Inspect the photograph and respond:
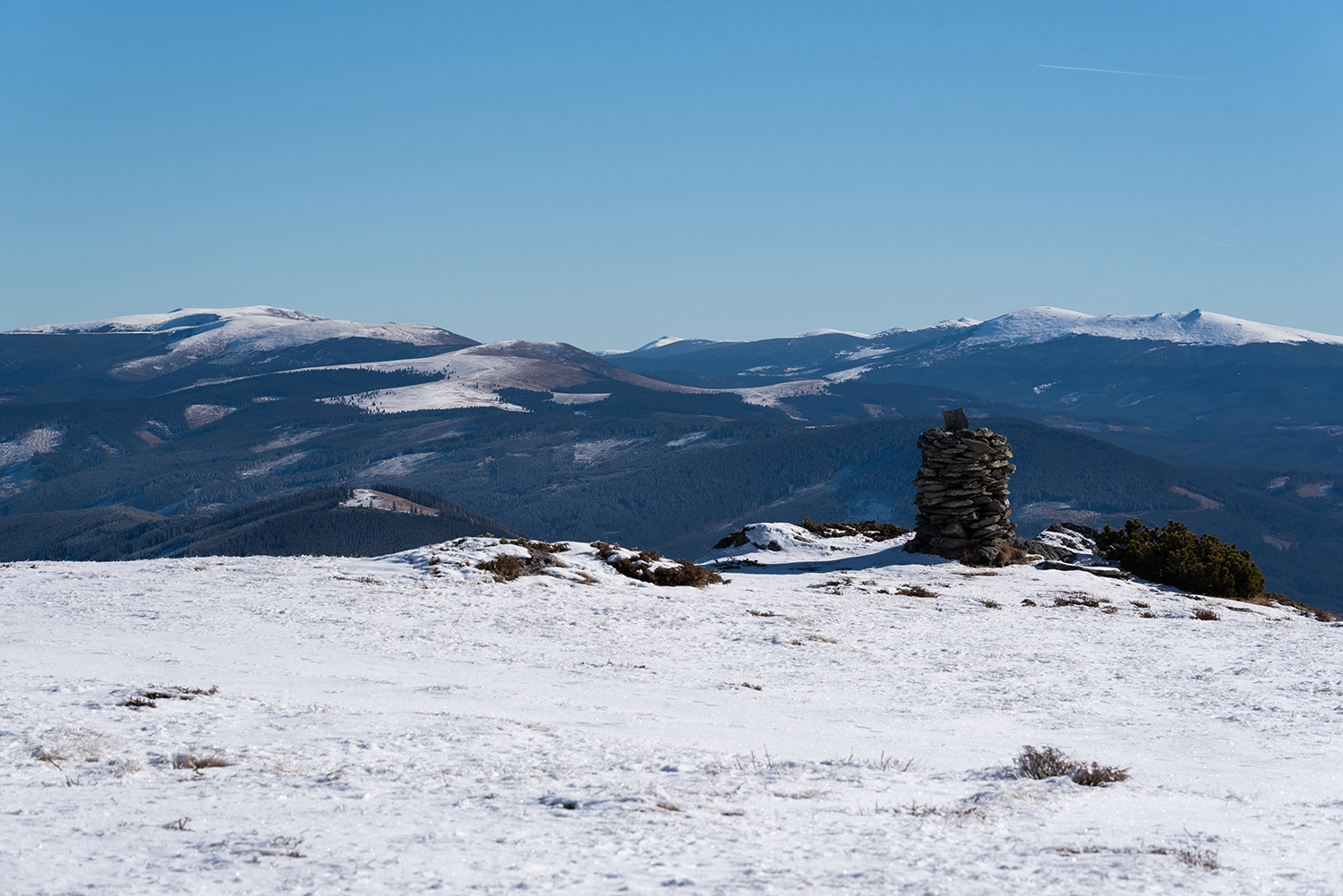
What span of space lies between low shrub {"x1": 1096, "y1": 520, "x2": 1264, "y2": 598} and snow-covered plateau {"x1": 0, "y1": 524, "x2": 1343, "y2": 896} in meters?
9.10

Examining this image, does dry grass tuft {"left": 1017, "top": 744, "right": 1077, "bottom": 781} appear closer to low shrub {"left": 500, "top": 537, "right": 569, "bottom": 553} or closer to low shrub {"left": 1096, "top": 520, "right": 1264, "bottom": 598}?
low shrub {"left": 500, "top": 537, "right": 569, "bottom": 553}

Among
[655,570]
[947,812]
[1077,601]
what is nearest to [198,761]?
[947,812]

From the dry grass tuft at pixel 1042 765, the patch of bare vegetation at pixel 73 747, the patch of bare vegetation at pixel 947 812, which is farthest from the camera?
the dry grass tuft at pixel 1042 765

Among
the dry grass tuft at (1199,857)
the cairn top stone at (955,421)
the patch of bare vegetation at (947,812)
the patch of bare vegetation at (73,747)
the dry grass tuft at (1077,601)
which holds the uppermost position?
the cairn top stone at (955,421)

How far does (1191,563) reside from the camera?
34500 mm

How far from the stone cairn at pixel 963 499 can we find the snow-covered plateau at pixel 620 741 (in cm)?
1169

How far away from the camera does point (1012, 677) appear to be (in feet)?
60.7

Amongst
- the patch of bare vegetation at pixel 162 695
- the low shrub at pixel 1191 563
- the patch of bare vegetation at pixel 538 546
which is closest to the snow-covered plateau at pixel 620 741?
the patch of bare vegetation at pixel 162 695

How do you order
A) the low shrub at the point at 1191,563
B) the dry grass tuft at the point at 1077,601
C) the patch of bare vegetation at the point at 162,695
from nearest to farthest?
the patch of bare vegetation at the point at 162,695 → the dry grass tuft at the point at 1077,601 → the low shrub at the point at 1191,563

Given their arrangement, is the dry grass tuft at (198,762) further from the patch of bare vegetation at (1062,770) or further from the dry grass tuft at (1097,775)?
the dry grass tuft at (1097,775)

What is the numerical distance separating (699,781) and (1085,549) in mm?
34479

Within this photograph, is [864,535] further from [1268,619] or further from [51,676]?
[51,676]

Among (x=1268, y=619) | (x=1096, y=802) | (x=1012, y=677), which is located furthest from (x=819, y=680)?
(x=1268, y=619)

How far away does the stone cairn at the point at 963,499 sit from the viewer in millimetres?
37438
